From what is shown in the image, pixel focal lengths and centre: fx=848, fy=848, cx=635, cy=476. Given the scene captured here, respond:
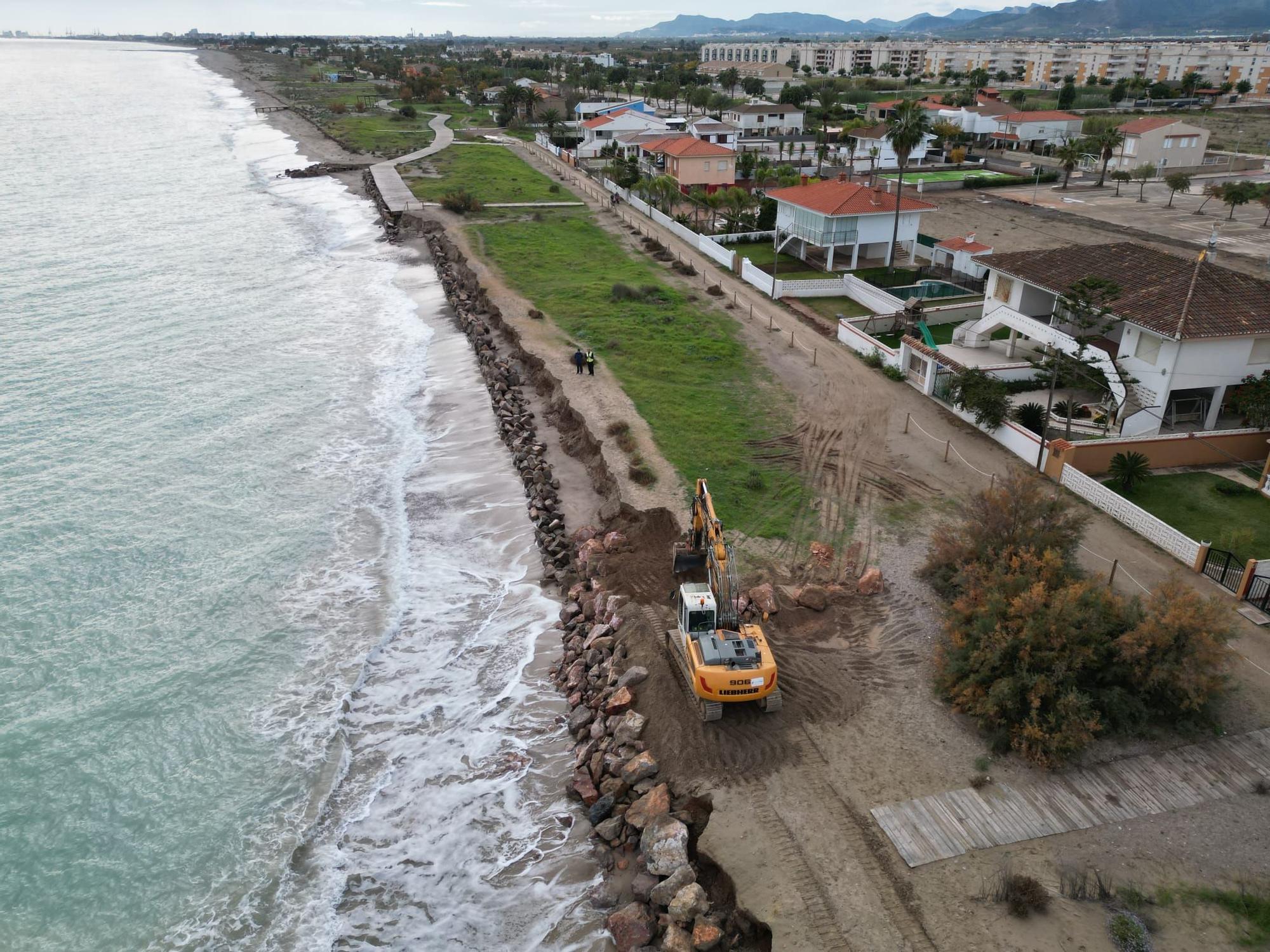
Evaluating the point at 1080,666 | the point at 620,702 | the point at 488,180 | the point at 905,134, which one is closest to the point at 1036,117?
the point at 488,180

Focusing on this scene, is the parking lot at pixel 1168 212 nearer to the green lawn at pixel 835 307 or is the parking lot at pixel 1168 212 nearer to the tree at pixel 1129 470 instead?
the green lawn at pixel 835 307

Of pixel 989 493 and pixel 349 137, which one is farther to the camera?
pixel 349 137

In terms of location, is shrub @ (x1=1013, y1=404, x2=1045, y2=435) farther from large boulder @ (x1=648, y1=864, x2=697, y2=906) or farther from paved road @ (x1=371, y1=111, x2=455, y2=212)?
paved road @ (x1=371, y1=111, x2=455, y2=212)

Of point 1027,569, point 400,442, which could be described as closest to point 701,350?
point 400,442

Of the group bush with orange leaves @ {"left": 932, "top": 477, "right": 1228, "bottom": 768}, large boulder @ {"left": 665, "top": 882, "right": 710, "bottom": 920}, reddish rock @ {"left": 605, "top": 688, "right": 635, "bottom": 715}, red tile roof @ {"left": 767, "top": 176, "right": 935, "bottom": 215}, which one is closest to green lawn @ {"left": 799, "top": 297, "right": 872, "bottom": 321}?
red tile roof @ {"left": 767, "top": 176, "right": 935, "bottom": 215}

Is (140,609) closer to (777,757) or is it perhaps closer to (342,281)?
(777,757)

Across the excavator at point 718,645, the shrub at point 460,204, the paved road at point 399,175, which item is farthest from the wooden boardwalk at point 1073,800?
the paved road at point 399,175

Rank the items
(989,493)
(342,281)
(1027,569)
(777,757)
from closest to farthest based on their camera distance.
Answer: (777,757), (1027,569), (989,493), (342,281)
